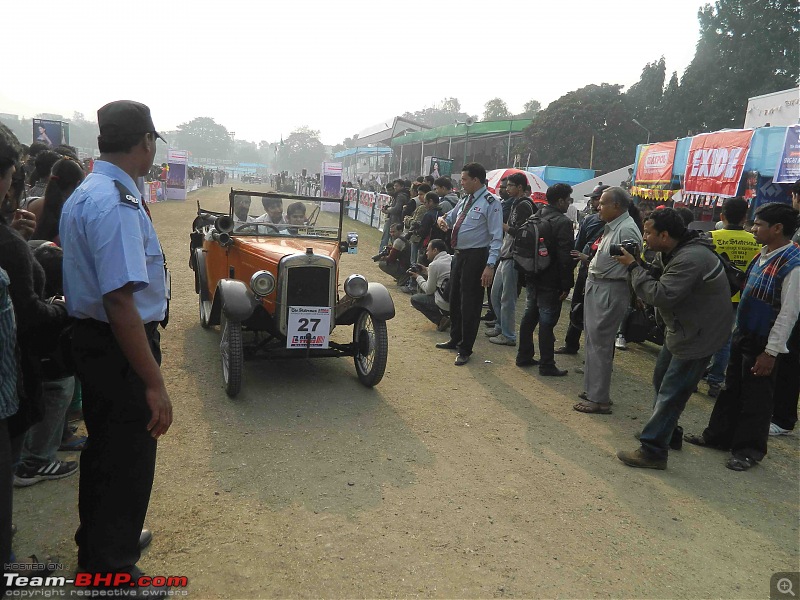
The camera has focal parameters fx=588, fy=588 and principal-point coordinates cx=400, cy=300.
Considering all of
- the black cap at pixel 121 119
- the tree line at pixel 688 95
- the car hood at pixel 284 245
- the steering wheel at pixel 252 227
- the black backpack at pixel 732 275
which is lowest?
the car hood at pixel 284 245

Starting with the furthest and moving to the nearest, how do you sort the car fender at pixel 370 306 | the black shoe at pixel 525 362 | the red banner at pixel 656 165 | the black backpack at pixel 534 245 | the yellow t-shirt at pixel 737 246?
the red banner at pixel 656 165 → the black shoe at pixel 525 362 → the black backpack at pixel 534 245 → the yellow t-shirt at pixel 737 246 → the car fender at pixel 370 306

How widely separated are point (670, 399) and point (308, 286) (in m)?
3.00

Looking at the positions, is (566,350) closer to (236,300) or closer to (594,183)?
(236,300)

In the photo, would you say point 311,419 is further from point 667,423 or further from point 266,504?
point 667,423

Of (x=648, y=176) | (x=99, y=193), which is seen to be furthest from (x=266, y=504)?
(x=648, y=176)

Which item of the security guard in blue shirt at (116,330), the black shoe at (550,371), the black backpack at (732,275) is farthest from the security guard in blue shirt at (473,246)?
the security guard in blue shirt at (116,330)

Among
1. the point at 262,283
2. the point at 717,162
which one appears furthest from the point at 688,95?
the point at 262,283

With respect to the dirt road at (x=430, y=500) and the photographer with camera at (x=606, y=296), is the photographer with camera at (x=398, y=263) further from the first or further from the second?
the photographer with camera at (x=606, y=296)

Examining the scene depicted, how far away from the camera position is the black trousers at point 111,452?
2.29 meters

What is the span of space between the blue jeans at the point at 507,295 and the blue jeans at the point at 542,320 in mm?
909

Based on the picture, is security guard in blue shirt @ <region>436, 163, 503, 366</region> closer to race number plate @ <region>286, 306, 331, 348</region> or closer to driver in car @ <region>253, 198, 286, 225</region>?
race number plate @ <region>286, 306, 331, 348</region>

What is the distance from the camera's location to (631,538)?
10.7ft

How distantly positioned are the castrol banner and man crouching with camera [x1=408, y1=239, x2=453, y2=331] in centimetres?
592

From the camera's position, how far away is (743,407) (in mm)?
4297
